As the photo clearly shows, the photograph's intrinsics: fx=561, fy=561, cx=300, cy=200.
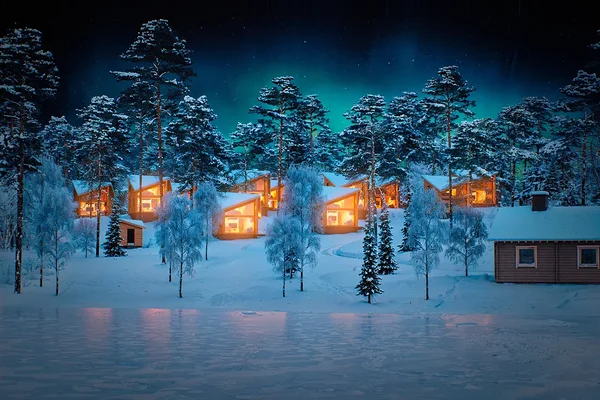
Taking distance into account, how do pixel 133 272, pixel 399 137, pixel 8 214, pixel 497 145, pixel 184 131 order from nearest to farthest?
pixel 133 272 < pixel 8 214 < pixel 184 131 < pixel 399 137 < pixel 497 145

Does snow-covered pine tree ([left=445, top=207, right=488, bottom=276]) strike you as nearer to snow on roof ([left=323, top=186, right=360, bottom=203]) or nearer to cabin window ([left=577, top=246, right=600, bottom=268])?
cabin window ([left=577, top=246, right=600, bottom=268])

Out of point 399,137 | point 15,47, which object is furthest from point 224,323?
point 399,137

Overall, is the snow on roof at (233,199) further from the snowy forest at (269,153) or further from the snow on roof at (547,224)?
the snow on roof at (547,224)

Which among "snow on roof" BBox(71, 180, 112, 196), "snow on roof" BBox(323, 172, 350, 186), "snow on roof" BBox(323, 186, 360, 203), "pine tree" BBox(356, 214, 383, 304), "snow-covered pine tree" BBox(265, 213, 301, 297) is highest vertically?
"snow on roof" BBox(323, 172, 350, 186)

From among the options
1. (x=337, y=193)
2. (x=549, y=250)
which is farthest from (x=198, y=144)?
(x=549, y=250)

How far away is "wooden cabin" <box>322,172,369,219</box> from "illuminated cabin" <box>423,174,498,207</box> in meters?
7.63

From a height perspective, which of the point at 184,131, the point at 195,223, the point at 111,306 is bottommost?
the point at 111,306

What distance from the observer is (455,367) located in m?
15.6

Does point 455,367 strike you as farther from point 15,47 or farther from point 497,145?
point 497,145

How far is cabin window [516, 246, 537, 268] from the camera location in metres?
33.8

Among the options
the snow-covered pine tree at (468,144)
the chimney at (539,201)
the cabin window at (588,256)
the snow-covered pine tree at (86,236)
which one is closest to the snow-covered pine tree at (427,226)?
the chimney at (539,201)

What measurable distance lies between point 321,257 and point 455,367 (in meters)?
30.1

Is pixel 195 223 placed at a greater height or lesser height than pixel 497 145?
lesser

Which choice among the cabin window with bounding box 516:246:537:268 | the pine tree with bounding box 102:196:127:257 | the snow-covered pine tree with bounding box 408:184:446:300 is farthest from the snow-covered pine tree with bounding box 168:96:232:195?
the cabin window with bounding box 516:246:537:268
